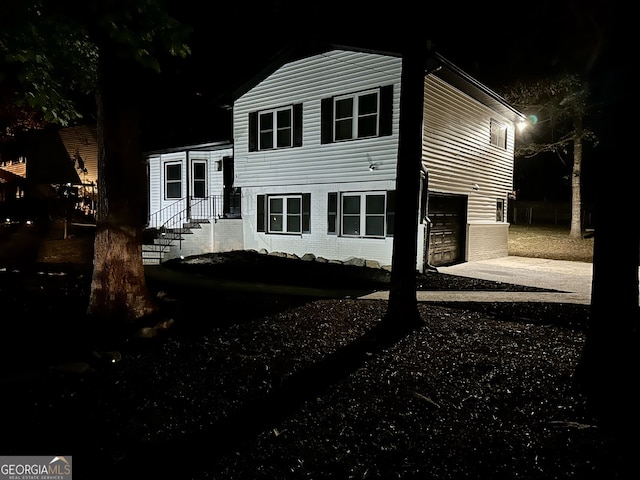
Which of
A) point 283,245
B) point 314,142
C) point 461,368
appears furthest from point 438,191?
point 461,368

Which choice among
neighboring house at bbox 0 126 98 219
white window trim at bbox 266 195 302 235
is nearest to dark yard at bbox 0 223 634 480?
white window trim at bbox 266 195 302 235

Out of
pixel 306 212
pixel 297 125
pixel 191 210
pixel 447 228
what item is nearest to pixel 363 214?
pixel 306 212

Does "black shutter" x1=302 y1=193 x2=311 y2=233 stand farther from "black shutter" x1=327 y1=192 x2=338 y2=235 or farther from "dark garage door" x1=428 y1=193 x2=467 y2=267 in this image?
"dark garage door" x1=428 y1=193 x2=467 y2=267

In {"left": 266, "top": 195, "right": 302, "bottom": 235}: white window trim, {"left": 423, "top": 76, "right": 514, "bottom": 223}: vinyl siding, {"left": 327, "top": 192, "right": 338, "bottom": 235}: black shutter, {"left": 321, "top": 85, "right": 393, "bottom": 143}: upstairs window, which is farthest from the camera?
{"left": 266, "top": 195, "right": 302, "bottom": 235}: white window trim

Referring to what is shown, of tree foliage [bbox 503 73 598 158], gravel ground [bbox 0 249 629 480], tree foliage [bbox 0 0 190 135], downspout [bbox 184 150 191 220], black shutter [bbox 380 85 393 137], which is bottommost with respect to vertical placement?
gravel ground [bbox 0 249 629 480]

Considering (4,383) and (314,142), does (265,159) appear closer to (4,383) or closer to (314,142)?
(314,142)

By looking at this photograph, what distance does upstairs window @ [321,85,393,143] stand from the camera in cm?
1319

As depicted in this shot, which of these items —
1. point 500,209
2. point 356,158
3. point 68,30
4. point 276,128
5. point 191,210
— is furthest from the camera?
point 191,210

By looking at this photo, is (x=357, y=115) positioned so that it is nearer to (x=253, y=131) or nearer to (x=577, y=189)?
(x=253, y=131)

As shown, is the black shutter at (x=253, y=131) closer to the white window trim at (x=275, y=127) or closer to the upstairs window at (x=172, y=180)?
the white window trim at (x=275, y=127)

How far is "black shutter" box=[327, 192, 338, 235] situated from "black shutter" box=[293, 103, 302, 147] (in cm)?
227

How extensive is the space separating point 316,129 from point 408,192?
9.01 metres

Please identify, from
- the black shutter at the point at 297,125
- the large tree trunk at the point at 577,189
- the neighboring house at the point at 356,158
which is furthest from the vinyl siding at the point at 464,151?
the large tree trunk at the point at 577,189

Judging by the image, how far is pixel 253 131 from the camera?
16641mm
